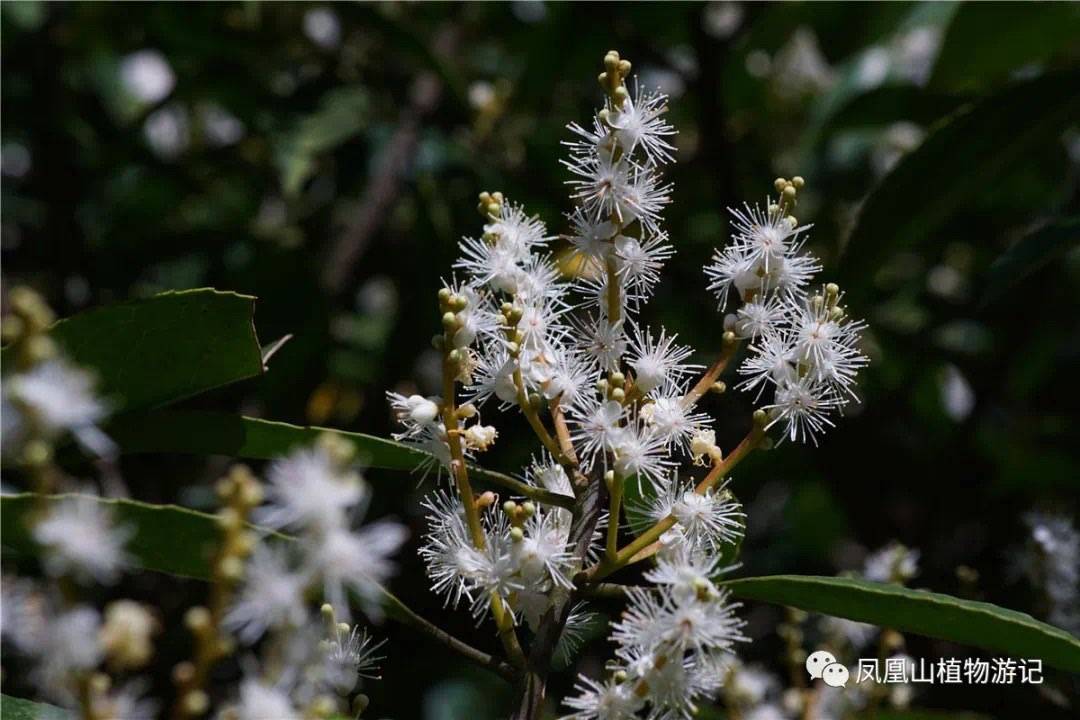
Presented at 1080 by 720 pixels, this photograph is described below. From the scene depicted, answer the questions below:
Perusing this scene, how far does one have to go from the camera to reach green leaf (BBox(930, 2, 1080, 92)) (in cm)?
248

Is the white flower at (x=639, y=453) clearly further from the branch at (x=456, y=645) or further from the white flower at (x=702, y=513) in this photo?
the branch at (x=456, y=645)

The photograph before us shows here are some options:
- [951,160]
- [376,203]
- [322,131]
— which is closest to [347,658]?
[951,160]

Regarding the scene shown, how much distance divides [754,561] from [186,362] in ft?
4.89

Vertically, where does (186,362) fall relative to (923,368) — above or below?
below

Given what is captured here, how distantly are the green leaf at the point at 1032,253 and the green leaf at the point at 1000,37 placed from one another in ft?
2.92

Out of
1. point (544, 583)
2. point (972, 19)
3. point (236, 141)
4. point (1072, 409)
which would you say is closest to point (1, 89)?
point (236, 141)

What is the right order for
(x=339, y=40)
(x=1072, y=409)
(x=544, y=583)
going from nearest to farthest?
(x=544, y=583) < (x=1072, y=409) < (x=339, y=40)

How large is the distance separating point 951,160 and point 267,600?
1479 millimetres

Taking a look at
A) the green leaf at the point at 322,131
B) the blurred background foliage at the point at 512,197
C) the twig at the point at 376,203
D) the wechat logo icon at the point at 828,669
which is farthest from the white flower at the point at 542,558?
the twig at the point at 376,203

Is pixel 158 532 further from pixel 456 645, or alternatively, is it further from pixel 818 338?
pixel 818 338

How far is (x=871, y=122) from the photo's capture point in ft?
8.57

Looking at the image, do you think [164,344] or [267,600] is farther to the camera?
[164,344]

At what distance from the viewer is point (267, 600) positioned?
2.20 feet

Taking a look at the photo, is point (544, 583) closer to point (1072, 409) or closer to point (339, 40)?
point (1072, 409)
